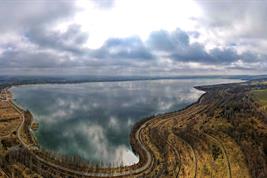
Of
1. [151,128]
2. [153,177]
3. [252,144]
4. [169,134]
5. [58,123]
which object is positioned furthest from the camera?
[58,123]

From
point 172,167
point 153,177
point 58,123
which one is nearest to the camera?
point 153,177

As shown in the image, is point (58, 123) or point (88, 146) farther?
point (58, 123)

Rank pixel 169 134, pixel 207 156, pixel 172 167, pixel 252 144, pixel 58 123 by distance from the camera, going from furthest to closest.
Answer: pixel 58 123
pixel 169 134
pixel 252 144
pixel 207 156
pixel 172 167

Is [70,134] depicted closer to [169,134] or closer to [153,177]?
[169,134]

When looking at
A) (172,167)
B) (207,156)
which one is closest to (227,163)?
(207,156)

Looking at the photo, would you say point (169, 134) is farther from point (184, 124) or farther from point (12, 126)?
point (12, 126)

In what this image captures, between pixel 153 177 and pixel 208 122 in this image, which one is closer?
pixel 153 177

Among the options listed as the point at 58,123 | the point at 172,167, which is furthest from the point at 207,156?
the point at 58,123

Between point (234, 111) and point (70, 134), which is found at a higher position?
point (234, 111)

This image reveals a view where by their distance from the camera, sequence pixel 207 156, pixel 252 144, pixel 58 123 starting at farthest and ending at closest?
pixel 58 123 < pixel 252 144 < pixel 207 156
